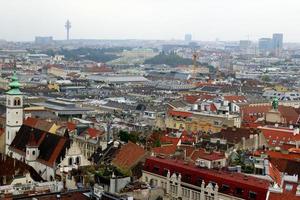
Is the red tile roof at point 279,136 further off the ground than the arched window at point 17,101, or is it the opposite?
the arched window at point 17,101

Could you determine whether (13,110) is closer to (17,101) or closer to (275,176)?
(17,101)

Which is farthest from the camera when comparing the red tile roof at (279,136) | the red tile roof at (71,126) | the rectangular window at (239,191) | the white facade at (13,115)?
the red tile roof at (71,126)

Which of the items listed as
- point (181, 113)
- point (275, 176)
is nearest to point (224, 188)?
point (275, 176)

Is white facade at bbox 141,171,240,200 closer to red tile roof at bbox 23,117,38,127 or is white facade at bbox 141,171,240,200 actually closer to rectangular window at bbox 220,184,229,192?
rectangular window at bbox 220,184,229,192

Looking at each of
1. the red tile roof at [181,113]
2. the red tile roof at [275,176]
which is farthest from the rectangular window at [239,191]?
the red tile roof at [181,113]

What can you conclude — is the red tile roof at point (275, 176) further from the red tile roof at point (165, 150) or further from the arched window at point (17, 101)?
the arched window at point (17, 101)

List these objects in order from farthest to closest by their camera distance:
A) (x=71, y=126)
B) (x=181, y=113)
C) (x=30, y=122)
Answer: (x=181, y=113) < (x=30, y=122) < (x=71, y=126)

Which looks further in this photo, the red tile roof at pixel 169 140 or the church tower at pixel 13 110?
the church tower at pixel 13 110

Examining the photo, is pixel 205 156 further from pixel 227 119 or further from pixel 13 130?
pixel 227 119

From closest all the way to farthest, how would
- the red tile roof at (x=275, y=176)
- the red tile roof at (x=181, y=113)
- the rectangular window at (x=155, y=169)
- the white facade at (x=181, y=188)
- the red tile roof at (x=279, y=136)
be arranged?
the white facade at (x=181, y=188)
the red tile roof at (x=275, y=176)
the rectangular window at (x=155, y=169)
the red tile roof at (x=279, y=136)
the red tile roof at (x=181, y=113)
